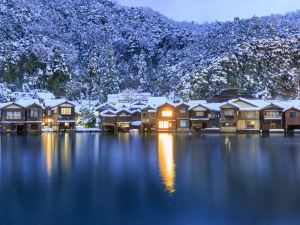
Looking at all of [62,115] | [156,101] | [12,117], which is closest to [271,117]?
[156,101]

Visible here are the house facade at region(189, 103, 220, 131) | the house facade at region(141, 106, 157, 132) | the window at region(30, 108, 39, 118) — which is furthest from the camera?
the house facade at region(141, 106, 157, 132)

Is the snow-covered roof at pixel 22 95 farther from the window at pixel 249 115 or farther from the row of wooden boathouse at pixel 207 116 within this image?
the window at pixel 249 115

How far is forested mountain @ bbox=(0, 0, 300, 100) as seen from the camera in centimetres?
9769

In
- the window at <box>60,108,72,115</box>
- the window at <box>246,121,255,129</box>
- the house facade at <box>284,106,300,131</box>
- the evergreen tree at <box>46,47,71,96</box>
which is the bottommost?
the window at <box>246,121,255,129</box>

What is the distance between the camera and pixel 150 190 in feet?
53.3

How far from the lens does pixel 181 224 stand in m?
11.7

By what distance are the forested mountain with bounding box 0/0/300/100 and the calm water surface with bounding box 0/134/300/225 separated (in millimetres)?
63085

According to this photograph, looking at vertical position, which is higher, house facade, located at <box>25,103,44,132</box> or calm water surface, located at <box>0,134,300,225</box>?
house facade, located at <box>25,103,44,132</box>

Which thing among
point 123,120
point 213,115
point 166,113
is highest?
point 166,113

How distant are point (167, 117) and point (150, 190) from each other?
49.1 m

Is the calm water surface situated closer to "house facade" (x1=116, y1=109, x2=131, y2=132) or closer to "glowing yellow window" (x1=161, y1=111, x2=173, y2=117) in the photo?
"glowing yellow window" (x1=161, y1=111, x2=173, y2=117)

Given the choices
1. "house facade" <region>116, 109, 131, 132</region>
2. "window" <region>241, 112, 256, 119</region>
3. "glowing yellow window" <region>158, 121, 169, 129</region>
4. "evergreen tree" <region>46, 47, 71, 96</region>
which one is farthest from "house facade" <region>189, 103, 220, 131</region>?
"evergreen tree" <region>46, 47, 71, 96</region>

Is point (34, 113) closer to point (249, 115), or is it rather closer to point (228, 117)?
Answer: point (228, 117)

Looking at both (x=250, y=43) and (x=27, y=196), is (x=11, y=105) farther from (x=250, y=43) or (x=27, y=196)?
(x=250, y=43)
